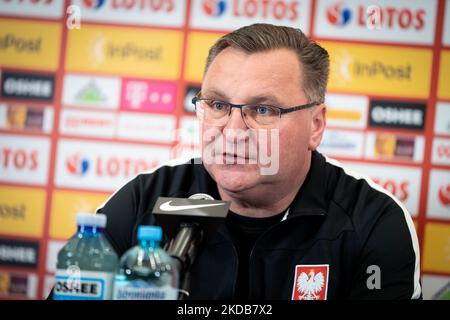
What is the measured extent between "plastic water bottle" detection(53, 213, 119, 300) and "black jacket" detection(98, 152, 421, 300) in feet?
1.29

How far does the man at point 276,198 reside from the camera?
134 cm

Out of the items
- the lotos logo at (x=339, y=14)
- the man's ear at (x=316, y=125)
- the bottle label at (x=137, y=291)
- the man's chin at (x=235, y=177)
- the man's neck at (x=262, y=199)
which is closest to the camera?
the bottle label at (x=137, y=291)

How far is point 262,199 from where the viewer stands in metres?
1.45

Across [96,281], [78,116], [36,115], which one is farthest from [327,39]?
[96,281]

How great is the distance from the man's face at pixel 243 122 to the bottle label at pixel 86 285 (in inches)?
19.4

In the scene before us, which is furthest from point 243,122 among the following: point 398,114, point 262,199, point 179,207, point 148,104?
point 398,114

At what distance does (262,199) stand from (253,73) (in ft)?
0.94

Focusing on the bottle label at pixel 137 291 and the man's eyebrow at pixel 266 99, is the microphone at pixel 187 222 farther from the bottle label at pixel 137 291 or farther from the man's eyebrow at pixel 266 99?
the man's eyebrow at pixel 266 99

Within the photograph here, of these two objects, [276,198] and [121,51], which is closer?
[276,198]

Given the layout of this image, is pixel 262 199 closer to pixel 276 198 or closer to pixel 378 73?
pixel 276 198

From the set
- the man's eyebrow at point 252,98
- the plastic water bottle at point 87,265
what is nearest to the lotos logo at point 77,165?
the man's eyebrow at point 252,98

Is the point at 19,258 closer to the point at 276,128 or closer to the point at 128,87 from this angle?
the point at 128,87

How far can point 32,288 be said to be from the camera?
108 inches

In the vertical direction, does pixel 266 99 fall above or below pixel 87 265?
above
